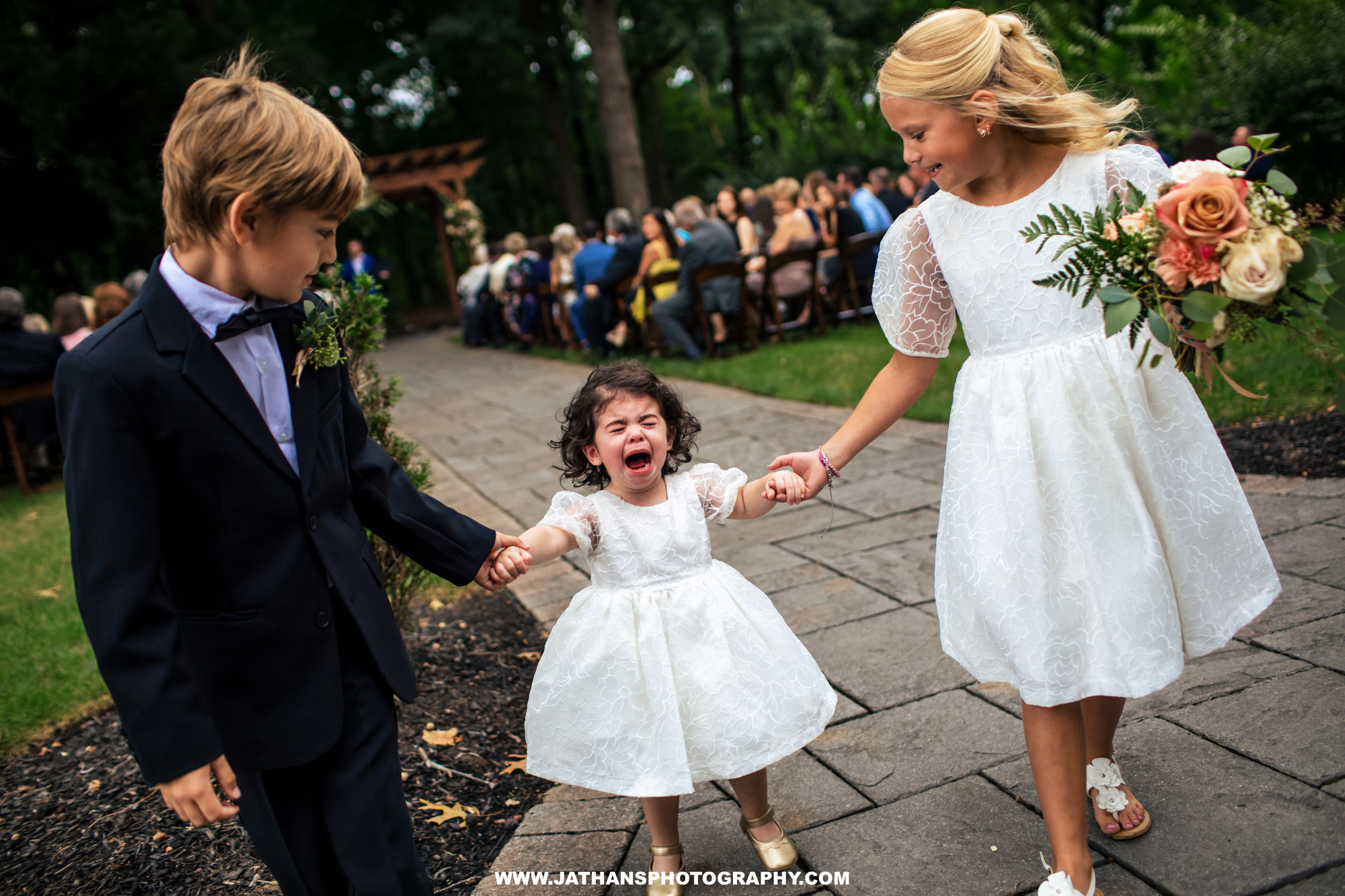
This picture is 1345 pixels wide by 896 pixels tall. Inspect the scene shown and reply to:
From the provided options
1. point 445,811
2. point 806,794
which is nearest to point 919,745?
point 806,794

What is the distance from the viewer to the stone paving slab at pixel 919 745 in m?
2.69

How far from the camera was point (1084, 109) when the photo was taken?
2.11 m

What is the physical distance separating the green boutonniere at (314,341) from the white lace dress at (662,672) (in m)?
0.72

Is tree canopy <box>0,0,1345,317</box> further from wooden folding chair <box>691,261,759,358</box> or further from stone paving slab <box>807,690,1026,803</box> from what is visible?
stone paving slab <box>807,690,1026,803</box>

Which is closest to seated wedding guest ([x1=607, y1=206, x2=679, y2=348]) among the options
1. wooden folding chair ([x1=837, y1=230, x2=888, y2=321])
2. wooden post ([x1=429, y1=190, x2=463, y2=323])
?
wooden folding chair ([x1=837, y1=230, x2=888, y2=321])

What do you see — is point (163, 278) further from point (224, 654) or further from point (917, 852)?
point (917, 852)

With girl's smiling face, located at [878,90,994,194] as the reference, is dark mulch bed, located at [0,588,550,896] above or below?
below

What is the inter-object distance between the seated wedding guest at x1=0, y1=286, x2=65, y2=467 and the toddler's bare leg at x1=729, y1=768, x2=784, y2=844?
28.4ft

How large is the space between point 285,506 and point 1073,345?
1.61 m

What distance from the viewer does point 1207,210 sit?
1.78m

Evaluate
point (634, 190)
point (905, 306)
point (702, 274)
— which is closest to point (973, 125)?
point (905, 306)

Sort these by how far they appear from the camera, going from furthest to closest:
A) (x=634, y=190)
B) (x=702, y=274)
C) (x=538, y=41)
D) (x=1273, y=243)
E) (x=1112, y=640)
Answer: (x=538, y=41)
(x=634, y=190)
(x=702, y=274)
(x=1112, y=640)
(x=1273, y=243)

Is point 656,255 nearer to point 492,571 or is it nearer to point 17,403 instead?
point 17,403

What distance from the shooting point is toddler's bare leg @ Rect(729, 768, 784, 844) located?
2.37 m
